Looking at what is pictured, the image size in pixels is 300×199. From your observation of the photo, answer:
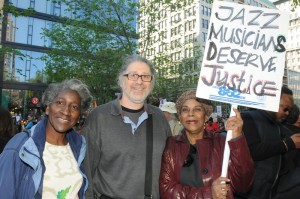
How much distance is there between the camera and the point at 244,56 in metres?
2.64

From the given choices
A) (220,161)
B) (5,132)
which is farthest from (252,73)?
(5,132)

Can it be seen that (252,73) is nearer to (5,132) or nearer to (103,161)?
(103,161)

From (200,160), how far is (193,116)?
1.29ft

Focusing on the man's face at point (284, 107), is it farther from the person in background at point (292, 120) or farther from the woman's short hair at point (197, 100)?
the woman's short hair at point (197, 100)

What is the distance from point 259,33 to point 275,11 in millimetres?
238

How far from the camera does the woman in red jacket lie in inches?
97.0

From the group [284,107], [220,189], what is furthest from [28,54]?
[220,189]

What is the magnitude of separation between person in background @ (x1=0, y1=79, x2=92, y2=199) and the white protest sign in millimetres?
1109

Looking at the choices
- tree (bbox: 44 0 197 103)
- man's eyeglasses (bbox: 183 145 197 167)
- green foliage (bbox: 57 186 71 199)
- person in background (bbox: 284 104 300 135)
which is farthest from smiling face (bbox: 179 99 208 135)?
tree (bbox: 44 0 197 103)

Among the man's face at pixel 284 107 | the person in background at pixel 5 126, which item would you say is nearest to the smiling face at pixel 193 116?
the man's face at pixel 284 107

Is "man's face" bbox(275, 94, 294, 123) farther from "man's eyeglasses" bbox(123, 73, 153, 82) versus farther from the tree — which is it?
the tree

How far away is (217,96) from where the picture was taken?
2621 mm

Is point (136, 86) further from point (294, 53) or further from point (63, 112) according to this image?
point (294, 53)

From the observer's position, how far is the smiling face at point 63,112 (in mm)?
2543
